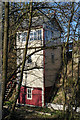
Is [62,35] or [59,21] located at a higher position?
[59,21]

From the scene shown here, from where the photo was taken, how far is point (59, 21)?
149cm

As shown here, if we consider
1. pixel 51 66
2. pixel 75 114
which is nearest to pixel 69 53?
pixel 75 114

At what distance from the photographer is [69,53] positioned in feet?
4.88

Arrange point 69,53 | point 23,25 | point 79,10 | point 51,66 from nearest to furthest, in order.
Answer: point 79,10, point 69,53, point 23,25, point 51,66

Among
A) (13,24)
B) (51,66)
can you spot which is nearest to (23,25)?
(13,24)

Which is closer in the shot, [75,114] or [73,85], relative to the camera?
[75,114]

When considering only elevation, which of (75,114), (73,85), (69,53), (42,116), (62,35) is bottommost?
(42,116)

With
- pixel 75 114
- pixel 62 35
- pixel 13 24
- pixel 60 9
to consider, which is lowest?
pixel 75 114

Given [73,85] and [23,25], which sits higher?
[23,25]

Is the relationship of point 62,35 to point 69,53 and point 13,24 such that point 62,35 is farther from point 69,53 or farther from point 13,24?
point 13,24

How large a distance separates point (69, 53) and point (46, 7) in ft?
1.70

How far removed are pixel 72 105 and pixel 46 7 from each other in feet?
3.30

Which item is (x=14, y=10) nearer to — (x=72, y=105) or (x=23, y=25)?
(x=23, y=25)

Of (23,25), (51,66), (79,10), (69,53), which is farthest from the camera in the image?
(51,66)
